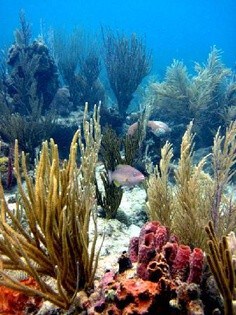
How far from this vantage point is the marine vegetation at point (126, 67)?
1272 cm

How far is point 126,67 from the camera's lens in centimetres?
1270

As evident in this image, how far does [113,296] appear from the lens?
183 cm

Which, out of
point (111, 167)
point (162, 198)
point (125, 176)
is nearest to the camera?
point (162, 198)

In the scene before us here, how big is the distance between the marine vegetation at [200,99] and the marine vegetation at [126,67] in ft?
5.90

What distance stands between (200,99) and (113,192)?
604cm

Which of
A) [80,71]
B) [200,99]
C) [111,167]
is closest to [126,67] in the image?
[80,71]

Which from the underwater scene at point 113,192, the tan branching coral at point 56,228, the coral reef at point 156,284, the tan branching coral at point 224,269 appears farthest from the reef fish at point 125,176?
the tan branching coral at point 224,269

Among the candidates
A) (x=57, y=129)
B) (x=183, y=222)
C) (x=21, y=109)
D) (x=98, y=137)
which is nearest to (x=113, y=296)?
(x=98, y=137)

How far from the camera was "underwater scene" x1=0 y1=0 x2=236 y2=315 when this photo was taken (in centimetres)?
189

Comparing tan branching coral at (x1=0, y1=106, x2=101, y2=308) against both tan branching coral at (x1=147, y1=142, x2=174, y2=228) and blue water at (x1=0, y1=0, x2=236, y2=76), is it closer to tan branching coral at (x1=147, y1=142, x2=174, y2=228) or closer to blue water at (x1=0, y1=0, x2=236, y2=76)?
tan branching coral at (x1=147, y1=142, x2=174, y2=228)

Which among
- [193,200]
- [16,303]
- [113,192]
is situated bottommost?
[16,303]

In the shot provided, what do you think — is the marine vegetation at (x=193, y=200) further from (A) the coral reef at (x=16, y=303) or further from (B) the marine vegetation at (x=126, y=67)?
(B) the marine vegetation at (x=126, y=67)

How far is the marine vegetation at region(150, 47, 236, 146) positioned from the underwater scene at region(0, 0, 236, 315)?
44mm

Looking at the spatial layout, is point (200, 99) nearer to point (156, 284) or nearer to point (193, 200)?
point (193, 200)
